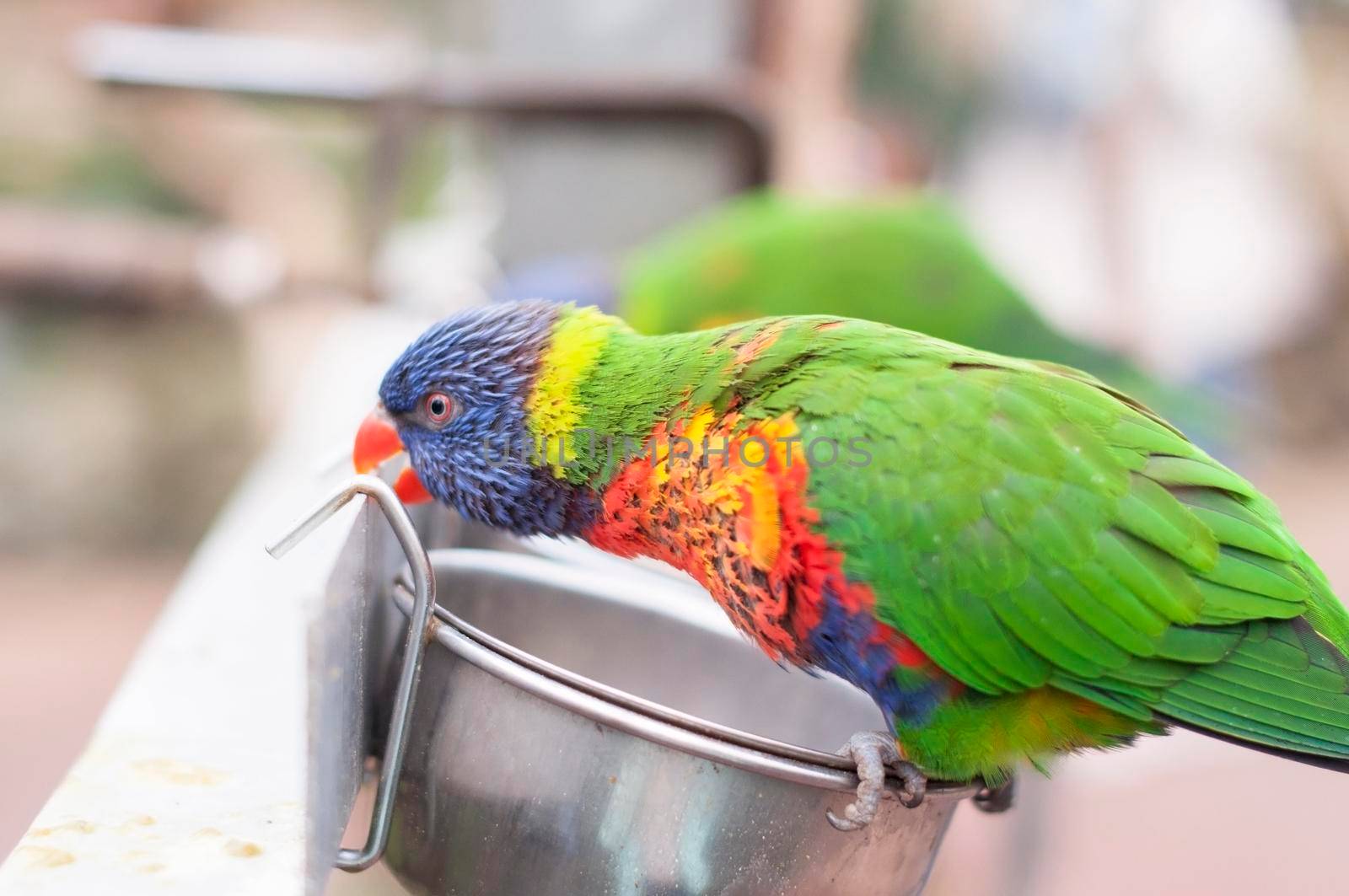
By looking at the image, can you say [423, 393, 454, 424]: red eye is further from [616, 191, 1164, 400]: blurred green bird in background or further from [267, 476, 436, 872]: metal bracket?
[616, 191, 1164, 400]: blurred green bird in background

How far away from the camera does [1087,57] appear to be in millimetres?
6344

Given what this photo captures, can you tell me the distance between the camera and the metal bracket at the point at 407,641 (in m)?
1.03

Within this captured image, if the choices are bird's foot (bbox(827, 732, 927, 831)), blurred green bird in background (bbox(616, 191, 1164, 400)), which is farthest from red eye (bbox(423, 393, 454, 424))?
blurred green bird in background (bbox(616, 191, 1164, 400))

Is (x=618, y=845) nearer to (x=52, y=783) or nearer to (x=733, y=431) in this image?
(x=733, y=431)

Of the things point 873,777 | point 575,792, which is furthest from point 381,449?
point 873,777

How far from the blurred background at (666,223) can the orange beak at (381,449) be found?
163cm

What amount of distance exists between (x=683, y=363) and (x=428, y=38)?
24.0 feet

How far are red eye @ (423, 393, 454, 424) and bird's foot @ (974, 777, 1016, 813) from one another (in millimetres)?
753

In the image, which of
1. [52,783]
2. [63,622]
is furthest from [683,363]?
[63,622]

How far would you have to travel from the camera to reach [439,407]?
1.36 meters

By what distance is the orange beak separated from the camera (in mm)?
1380

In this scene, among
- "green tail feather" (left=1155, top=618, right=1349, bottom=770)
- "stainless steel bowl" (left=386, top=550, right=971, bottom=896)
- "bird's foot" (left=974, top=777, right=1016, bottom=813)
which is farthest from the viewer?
"bird's foot" (left=974, top=777, right=1016, bottom=813)

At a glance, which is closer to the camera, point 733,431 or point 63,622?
point 733,431

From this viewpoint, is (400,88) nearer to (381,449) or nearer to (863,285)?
(863,285)
